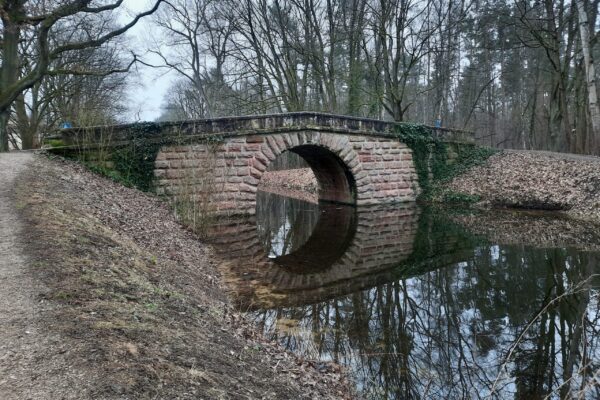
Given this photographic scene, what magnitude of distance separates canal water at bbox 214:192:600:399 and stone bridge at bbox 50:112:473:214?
1.62m

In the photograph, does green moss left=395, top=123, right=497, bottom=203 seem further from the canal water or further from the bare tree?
the bare tree

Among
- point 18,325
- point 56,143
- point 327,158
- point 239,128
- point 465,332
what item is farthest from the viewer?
point 327,158

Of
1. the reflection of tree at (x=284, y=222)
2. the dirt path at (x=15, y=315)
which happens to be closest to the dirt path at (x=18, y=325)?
the dirt path at (x=15, y=315)

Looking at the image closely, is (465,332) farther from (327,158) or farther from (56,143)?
(327,158)

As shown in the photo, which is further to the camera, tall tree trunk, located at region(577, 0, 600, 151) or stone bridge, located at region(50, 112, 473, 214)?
tall tree trunk, located at region(577, 0, 600, 151)

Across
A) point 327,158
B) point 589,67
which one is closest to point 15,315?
point 327,158

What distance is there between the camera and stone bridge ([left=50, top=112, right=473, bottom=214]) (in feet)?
37.6

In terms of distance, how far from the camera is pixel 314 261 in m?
9.09

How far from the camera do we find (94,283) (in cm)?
362

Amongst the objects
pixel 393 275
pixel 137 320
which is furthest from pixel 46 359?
pixel 393 275

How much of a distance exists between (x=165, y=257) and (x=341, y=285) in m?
3.07

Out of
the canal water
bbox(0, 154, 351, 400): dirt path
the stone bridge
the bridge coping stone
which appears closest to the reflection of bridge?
the canal water

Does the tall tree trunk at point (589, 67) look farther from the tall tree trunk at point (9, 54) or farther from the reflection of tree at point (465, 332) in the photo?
the tall tree trunk at point (9, 54)

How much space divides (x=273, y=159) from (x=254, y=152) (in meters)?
0.72
